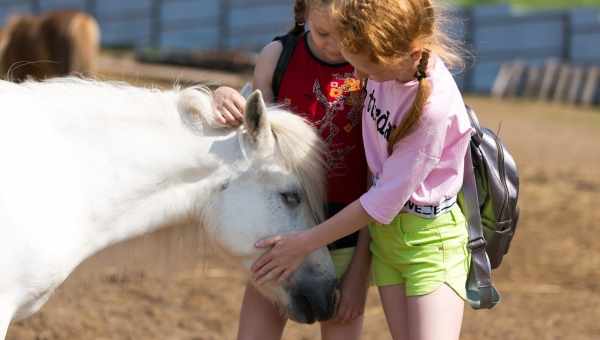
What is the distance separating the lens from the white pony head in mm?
2936

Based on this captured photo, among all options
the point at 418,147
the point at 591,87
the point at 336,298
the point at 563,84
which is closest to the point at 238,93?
the point at 418,147

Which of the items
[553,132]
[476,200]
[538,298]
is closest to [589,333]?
[538,298]

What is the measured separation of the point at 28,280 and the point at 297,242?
834 mm

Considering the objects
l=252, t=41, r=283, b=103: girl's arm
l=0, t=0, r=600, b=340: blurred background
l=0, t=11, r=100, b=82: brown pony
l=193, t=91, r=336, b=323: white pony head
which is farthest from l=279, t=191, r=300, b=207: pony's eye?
l=0, t=11, r=100, b=82: brown pony

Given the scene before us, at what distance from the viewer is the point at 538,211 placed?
7.84m

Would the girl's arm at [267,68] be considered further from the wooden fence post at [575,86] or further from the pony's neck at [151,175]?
the wooden fence post at [575,86]

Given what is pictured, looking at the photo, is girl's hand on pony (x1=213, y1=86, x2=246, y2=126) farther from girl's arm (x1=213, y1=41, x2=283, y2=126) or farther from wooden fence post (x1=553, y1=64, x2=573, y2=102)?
wooden fence post (x1=553, y1=64, x2=573, y2=102)

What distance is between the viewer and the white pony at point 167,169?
9.18 feet

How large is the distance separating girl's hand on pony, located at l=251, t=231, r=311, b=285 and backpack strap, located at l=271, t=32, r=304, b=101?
533 millimetres

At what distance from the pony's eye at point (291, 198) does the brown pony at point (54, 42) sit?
7.26 meters

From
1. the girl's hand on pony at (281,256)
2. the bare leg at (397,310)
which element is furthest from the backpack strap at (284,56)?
the bare leg at (397,310)

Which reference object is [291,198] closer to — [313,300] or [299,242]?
[299,242]

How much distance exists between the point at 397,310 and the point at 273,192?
558 mm

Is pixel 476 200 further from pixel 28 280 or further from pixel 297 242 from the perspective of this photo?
pixel 28 280
